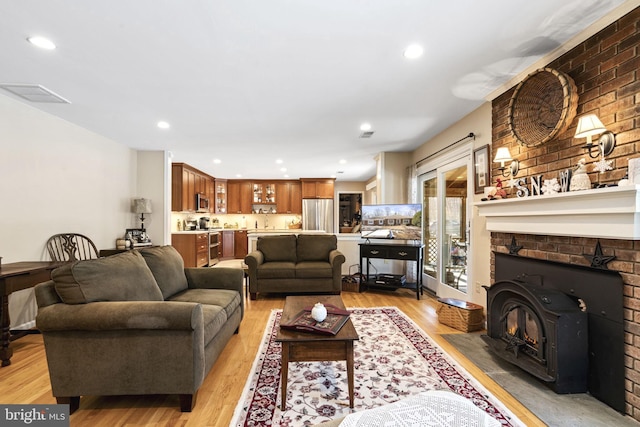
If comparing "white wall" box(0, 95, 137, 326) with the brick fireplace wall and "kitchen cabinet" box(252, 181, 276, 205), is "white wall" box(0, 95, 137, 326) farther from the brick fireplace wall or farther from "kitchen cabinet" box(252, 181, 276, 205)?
the brick fireplace wall

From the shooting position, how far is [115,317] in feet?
5.67

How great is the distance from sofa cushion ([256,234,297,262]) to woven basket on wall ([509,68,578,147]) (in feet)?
11.3

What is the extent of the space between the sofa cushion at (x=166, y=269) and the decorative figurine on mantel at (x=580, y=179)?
131 inches

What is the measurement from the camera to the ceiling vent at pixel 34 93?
2.77 metres

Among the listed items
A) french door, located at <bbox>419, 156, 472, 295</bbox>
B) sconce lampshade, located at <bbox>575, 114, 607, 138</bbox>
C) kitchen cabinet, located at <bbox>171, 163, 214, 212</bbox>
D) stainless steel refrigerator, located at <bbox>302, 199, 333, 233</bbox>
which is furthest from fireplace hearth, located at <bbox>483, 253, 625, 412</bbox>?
stainless steel refrigerator, located at <bbox>302, 199, 333, 233</bbox>

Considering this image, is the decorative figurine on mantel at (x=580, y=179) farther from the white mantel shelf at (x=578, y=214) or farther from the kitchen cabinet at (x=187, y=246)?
the kitchen cabinet at (x=187, y=246)

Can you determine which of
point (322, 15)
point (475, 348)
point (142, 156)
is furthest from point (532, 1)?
point (142, 156)

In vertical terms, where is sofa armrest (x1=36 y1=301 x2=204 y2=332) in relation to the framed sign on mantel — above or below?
below

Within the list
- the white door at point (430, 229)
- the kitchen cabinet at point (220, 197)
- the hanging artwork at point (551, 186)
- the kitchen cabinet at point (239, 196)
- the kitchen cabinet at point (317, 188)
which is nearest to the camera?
the hanging artwork at point (551, 186)

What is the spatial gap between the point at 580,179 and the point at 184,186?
6.66 meters

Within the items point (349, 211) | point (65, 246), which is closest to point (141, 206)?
point (65, 246)

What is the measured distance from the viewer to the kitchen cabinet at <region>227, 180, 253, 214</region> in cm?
902

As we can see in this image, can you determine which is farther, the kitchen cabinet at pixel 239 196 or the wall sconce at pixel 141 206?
the kitchen cabinet at pixel 239 196

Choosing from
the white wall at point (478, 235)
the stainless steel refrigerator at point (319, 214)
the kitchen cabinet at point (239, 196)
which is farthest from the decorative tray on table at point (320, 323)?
the kitchen cabinet at point (239, 196)
